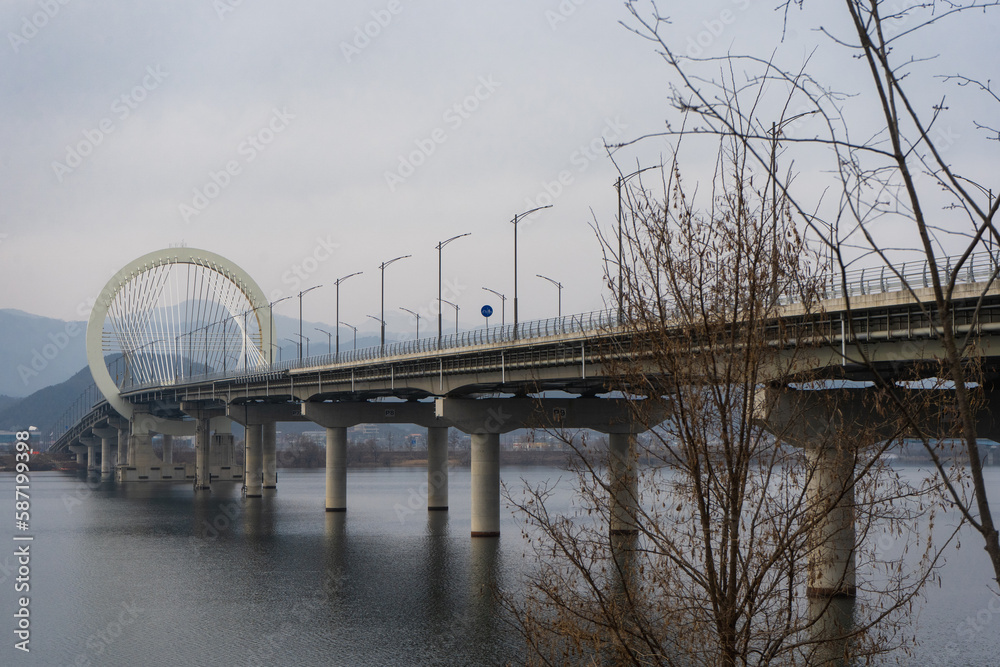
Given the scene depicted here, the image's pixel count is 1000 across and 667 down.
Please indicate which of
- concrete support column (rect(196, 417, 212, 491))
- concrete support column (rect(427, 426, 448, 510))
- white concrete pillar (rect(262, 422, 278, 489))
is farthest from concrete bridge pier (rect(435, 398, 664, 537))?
concrete support column (rect(196, 417, 212, 491))

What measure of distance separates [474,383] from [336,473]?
30969mm

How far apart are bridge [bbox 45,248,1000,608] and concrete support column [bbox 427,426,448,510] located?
164 mm

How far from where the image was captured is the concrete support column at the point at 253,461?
362ft

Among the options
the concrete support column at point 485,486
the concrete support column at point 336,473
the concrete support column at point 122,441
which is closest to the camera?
the concrete support column at point 485,486

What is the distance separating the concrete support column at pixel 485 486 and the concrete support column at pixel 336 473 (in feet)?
84.3

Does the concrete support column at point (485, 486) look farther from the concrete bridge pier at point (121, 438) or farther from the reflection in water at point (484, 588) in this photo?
the concrete bridge pier at point (121, 438)

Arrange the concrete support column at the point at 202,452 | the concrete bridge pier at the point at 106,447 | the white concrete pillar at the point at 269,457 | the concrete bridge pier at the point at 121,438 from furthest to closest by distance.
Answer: the concrete bridge pier at the point at 106,447, the concrete bridge pier at the point at 121,438, the concrete support column at the point at 202,452, the white concrete pillar at the point at 269,457

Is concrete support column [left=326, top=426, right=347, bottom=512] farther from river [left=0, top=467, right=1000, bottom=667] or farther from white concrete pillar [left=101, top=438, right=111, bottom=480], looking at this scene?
white concrete pillar [left=101, top=438, right=111, bottom=480]

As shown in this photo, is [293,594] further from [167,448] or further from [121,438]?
[121,438]

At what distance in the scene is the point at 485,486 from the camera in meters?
65.3

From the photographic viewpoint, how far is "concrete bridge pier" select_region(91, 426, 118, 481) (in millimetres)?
176575

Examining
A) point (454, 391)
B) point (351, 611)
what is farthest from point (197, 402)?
point (351, 611)

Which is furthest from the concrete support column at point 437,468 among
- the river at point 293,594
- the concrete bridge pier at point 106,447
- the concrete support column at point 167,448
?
the concrete bridge pier at point 106,447

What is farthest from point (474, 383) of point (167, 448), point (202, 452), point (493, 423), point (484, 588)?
point (167, 448)
